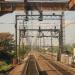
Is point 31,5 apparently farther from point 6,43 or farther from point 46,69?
point 6,43

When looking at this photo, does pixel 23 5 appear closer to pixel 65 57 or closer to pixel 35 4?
pixel 35 4

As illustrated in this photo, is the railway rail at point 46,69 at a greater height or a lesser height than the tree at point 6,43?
lesser

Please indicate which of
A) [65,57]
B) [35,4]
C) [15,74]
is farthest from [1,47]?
[35,4]

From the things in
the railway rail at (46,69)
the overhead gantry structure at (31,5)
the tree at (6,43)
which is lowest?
the railway rail at (46,69)

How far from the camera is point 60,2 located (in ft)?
83.3

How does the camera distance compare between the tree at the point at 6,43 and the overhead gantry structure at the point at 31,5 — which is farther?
the tree at the point at 6,43

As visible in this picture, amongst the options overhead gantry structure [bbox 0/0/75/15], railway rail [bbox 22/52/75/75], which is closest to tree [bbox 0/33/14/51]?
railway rail [bbox 22/52/75/75]

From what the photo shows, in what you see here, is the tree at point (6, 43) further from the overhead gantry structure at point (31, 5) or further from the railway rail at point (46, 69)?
the overhead gantry structure at point (31, 5)

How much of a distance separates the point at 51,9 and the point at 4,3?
3692 millimetres

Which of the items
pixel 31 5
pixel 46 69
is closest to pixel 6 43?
pixel 46 69

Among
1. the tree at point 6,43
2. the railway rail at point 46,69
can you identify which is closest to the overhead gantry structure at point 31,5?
the railway rail at point 46,69

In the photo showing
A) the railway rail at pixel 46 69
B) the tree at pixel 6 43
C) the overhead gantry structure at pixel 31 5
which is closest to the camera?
the overhead gantry structure at pixel 31 5

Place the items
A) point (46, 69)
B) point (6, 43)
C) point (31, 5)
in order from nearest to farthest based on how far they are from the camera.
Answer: point (31, 5) → point (46, 69) → point (6, 43)

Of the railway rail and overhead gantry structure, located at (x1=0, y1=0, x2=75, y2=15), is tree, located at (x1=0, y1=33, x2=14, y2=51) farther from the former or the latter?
overhead gantry structure, located at (x1=0, y1=0, x2=75, y2=15)
